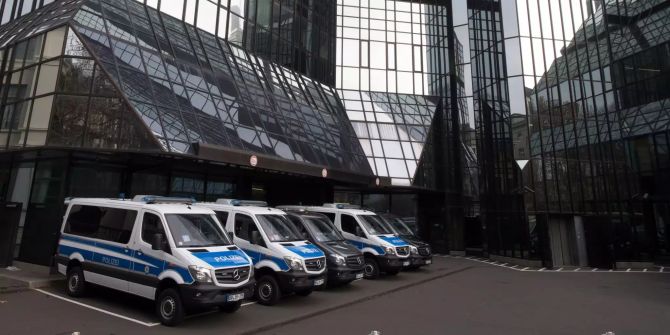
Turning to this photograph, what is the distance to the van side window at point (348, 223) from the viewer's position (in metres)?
14.3

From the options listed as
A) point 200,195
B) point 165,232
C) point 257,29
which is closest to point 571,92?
point 257,29

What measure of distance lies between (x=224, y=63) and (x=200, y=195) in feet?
20.1

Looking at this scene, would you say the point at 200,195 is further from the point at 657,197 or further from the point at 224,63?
the point at 657,197

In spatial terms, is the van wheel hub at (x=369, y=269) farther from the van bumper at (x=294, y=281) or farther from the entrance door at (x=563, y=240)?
the entrance door at (x=563, y=240)

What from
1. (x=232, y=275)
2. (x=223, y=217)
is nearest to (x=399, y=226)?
(x=223, y=217)

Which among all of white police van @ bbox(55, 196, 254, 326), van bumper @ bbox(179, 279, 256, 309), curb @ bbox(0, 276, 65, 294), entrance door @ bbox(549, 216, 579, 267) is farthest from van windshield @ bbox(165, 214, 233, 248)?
entrance door @ bbox(549, 216, 579, 267)

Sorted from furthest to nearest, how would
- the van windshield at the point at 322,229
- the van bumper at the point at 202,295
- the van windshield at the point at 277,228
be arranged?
the van windshield at the point at 322,229 → the van windshield at the point at 277,228 → the van bumper at the point at 202,295

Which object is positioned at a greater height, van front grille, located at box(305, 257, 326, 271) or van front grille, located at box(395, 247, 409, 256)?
van front grille, located at box(395, 247, 409, 256)

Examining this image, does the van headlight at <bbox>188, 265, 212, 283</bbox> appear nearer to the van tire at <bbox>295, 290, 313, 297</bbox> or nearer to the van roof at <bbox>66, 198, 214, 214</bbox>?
the van roof at <bbox>66, 198, 214, 214</bbox>

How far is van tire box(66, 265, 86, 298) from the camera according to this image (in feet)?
29.0

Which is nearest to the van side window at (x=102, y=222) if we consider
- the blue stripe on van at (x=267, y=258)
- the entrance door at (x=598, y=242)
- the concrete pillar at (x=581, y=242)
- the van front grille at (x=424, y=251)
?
the blue stripe on van at (x=267, y=258)

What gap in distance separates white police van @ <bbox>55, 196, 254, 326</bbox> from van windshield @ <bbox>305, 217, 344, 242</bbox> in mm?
3774

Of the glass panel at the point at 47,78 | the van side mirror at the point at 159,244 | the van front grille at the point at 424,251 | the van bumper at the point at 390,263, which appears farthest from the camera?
the van front grille at the point at 424,251

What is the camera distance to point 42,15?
49.6ft
